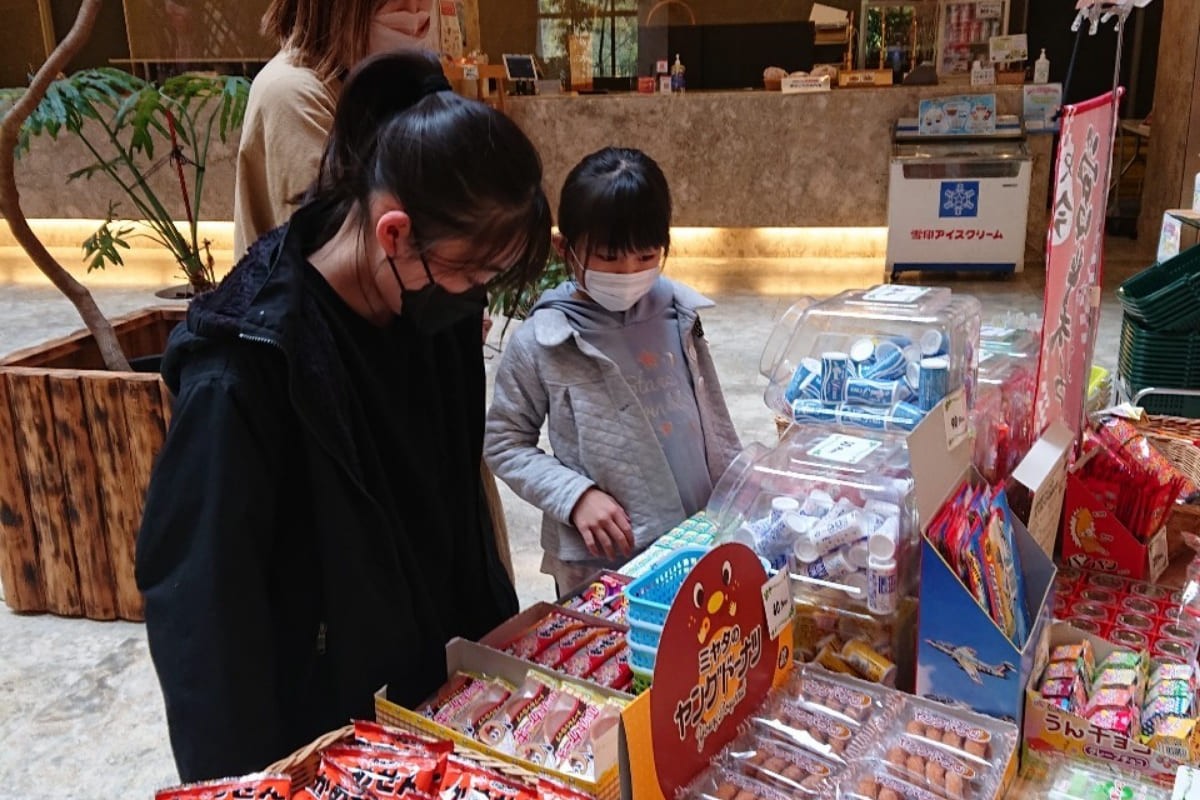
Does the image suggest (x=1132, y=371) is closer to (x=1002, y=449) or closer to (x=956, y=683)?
(x=1002, y=449)

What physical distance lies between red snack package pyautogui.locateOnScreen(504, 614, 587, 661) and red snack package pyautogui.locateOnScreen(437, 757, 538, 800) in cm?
27

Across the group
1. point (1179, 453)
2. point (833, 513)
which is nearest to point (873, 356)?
point (833, 513)

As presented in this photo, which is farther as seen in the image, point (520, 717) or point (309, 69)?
point (309, 69)

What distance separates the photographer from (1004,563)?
126cm

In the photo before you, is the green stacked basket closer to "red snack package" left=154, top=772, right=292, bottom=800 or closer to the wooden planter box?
"red snack package" left=154, top=772, right=292, bottom=800

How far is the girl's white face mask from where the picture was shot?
5.82 ft

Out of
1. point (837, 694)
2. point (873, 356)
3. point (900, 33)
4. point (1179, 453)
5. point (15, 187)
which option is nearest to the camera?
point (837, 694)

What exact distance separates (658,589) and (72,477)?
2.40 metres

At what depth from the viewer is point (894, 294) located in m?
1.60

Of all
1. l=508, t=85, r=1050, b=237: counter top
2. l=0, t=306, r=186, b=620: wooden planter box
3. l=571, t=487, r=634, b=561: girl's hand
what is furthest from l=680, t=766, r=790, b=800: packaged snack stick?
l=508, t=85, r=1050, b=237: counter top

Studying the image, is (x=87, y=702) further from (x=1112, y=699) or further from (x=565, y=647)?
(x=1112, y=699)

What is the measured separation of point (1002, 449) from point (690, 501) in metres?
0.59

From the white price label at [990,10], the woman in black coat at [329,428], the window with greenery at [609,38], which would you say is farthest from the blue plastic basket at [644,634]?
the window with greenery at [609,38]

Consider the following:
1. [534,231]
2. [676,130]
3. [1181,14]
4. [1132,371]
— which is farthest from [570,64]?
[534,231]
